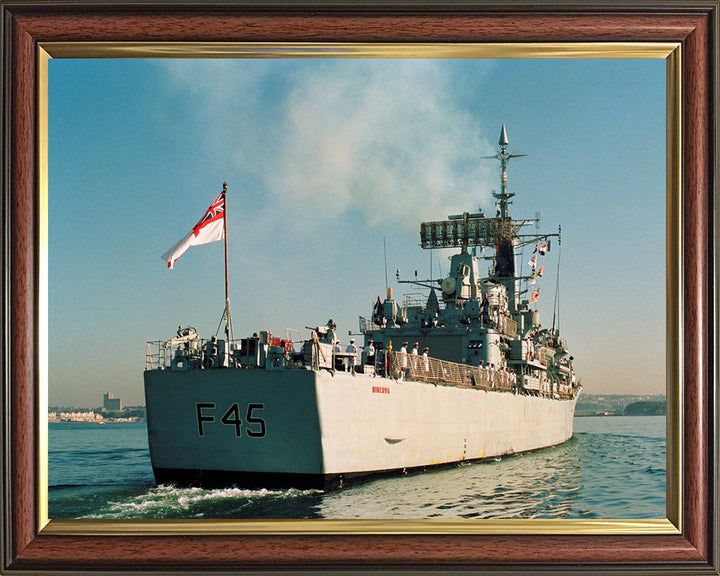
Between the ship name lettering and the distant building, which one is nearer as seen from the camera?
the distant building

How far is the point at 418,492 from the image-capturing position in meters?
14.7

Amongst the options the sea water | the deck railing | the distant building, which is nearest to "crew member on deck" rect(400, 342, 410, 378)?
the deck railing

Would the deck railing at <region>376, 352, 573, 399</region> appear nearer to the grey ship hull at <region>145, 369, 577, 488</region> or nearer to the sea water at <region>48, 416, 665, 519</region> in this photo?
the grey ship hull at <region>145, 369, 577, 488</region>

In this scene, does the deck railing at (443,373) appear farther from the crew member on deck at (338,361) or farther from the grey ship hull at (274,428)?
the crew member on deck at (338,361)

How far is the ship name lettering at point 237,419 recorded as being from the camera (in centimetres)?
1616

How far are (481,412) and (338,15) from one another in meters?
18.8

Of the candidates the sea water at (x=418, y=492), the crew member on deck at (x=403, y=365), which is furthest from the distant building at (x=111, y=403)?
the crew member on deck at (x=403, y=365)

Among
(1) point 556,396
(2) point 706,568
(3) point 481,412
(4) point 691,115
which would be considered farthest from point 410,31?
(1) point 556,396

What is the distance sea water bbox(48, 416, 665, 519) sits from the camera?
25.5ft

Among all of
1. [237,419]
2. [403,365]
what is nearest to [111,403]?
[237,419]

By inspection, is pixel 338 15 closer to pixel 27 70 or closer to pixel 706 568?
pixel 27 70

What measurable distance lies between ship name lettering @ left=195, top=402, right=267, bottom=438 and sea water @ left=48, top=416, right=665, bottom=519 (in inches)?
46.2

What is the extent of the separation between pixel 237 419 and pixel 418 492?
159 inches

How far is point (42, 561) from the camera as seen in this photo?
670 cm
